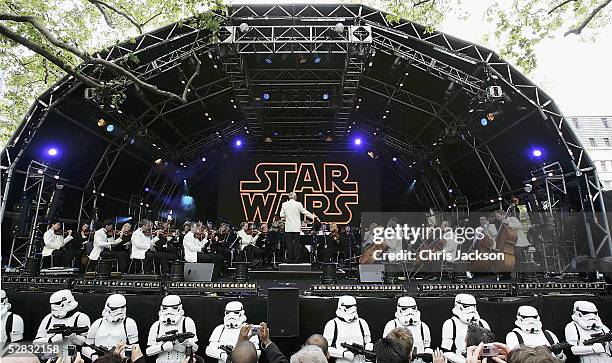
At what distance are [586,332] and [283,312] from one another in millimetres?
4742

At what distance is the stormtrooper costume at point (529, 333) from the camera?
566 cm

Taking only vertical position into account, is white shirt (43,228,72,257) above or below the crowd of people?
above

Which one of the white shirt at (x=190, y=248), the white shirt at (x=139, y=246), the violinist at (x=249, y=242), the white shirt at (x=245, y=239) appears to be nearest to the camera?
the white shirt at (x=139, y=246)

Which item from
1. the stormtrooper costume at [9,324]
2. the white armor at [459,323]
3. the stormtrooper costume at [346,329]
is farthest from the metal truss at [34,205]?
the white armor at [459,323]

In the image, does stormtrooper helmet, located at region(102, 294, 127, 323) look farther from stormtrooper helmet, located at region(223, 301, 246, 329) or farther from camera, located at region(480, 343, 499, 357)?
camera, located at region(480, 343, 499, 357)

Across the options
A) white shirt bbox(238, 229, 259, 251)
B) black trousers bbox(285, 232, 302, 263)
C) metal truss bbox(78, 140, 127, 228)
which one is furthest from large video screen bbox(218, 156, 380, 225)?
black trousers bbox(285, 232, 302, 263)

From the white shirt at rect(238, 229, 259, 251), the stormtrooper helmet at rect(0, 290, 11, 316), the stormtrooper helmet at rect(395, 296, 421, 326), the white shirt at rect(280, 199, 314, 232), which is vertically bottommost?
the stormtrooper helmet at rect(395, 296, 421, 326)

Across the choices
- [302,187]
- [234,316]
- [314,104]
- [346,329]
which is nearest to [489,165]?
[314,104]

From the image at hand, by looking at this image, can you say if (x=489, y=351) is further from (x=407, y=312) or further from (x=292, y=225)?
(x=292, y=225)

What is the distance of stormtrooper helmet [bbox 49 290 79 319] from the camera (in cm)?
590

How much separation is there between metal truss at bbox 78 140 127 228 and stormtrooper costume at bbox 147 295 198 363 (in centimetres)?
888

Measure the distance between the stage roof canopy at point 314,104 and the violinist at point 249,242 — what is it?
Result: 15.9 feet

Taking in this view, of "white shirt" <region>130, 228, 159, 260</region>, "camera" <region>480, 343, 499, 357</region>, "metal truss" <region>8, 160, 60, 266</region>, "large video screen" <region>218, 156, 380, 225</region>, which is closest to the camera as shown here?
"camera" <region>480, 343, 499, 357</region>

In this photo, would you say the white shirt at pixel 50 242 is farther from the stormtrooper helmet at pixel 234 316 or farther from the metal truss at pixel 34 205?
the stormtrooper helmet at pixel 234 316
